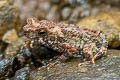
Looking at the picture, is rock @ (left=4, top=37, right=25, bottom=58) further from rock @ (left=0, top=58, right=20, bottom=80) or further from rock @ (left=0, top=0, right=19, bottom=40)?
rock @ (left=0, top=0, right=19, bottom=40)

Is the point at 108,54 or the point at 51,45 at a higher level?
the point at 51,45

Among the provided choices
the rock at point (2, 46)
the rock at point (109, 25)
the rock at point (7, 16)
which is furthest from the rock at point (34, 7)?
the rock at point (109, 25)

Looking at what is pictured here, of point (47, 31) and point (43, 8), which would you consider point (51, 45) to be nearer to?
point (47, 31)

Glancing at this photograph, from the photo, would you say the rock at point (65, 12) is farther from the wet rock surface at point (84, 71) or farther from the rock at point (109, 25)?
the wet rock surface at point (84, 71)

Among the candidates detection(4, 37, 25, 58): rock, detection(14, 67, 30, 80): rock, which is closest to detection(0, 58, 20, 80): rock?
detection(14, 67, 30, 80): rock

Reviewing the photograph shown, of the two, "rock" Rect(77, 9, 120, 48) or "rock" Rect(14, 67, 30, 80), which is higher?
"rock" Rect(77, 9, 120, 48)

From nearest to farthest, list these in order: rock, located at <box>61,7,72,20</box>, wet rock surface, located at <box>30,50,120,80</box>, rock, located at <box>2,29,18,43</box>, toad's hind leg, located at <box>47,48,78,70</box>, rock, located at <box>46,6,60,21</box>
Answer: wet rock surface, located at <box>30,50,120,80</box>
toad's hind leg, located at <box>47,48,78,70</box>
rock, located at <box>2,29,18,43</box>
rock, located at <box>61,7,72,20</box>
rock, located at <box>46,6,60,21</box>

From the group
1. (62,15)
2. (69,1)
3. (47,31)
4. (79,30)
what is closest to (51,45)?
(47,31)
